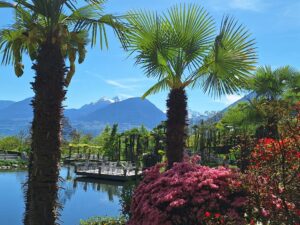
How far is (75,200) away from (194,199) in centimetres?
1462

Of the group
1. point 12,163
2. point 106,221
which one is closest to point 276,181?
point 106,221

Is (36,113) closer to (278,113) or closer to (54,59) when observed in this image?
(54,59)

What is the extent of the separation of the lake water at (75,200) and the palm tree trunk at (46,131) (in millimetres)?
6338

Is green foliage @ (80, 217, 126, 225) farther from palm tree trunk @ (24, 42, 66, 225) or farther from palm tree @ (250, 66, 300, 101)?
palm tree @ (250, 66, 300, 101)

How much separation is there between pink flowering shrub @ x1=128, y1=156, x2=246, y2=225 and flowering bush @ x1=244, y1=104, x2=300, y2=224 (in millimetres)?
574

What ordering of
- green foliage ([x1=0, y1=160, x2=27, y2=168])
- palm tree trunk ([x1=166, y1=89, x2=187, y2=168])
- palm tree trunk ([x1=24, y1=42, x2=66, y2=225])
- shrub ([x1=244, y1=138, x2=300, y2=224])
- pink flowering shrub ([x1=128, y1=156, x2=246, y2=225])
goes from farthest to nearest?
green foliage ([x1=0, y1=160, x2=27, y2=168])
palm tree trunk ([x1=166, y1=89, x2=187, y2=168])
palm tree trunk ([x1=24, y1=42, x2=66, y2=225])
pink flowering shrub ([x1=128, y1=156, x2=246, y2=225])
shrub ([x1=244, y1=138, x2=300, y2=224])

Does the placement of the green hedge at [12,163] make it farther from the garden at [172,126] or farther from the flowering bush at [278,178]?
the flowering bush at [278,178]

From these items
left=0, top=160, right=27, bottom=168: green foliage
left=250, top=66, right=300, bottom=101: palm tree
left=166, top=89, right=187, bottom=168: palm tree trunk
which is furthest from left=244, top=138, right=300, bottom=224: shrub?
left=0, top=160, right=27, bottom=168: green foliage

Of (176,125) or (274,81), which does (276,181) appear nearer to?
(176,125)

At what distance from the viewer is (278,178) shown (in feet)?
19.7

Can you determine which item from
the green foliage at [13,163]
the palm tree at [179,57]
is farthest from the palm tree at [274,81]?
the green foliage at [13,163]

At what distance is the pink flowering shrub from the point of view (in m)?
7.02

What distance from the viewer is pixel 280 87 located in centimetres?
1759

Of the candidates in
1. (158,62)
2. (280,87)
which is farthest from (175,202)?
(280,87)
